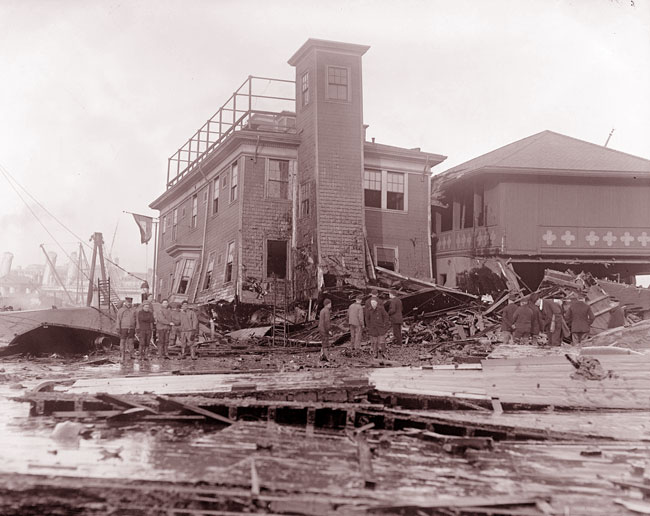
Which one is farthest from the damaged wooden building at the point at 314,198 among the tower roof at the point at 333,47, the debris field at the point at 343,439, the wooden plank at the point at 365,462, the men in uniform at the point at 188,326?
the wooden plank at the point at 365,462

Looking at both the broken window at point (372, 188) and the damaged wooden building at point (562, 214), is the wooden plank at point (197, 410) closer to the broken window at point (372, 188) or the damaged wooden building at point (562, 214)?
the damaged wooden building at point (562, 214)

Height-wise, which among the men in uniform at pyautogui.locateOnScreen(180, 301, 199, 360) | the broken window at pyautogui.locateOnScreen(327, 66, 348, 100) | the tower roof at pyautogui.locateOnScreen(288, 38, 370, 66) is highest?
the tower roof at pyautogui.locateOnScreen(288, 38, 370, 66)

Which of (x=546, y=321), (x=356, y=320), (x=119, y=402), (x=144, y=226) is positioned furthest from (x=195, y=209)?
(x=119, y=402)

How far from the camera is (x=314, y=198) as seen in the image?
1057 inches

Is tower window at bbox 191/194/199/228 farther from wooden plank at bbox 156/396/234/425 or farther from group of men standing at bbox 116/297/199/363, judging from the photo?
wooden plank at bbox 156/396/234/425

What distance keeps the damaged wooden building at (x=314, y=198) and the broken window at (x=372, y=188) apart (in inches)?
1.7

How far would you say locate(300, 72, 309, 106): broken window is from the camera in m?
28.0

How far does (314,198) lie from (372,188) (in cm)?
352

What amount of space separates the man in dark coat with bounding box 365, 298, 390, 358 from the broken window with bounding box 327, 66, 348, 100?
11.8m

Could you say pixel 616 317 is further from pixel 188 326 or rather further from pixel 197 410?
pixel 197 410

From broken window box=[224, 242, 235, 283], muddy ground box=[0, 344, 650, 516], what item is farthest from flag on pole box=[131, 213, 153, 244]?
muddy ground box=[0, 344, 650, 516]

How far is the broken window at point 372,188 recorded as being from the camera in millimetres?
29234

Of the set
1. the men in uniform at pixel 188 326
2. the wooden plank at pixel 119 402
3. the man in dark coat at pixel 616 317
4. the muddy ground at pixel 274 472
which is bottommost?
the muddy ground at pixel 274 472

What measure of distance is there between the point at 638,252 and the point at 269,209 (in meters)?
14.8
